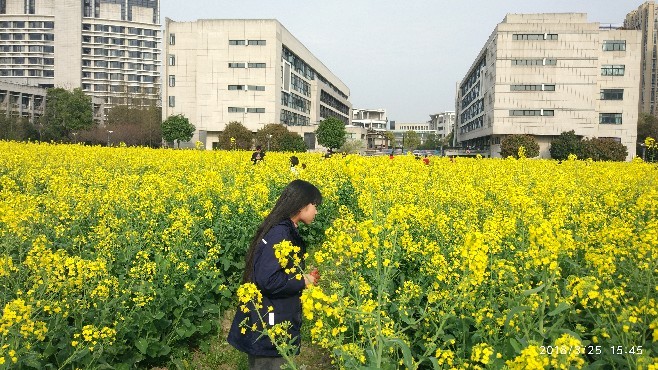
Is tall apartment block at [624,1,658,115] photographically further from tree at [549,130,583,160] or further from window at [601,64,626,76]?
tree at [549,130,583,160]

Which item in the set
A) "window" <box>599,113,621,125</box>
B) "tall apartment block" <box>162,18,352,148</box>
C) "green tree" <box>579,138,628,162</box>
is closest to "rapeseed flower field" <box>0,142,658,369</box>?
"green tree" <box>579,138,628,162</box>

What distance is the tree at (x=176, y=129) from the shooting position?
61.0 metres

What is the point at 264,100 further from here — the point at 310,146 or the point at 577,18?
the point at 577,18

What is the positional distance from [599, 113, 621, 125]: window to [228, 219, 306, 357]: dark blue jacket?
68055 millimetres

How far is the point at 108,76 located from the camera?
11362cm

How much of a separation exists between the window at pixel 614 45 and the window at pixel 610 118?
7.94m

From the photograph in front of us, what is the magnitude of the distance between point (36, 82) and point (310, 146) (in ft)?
231

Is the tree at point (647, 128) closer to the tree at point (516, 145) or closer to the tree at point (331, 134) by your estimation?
the tree at point (516, 145)

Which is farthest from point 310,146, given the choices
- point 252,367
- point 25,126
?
point 252,367

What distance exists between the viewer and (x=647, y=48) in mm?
117500

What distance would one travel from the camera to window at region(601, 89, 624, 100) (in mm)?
62844

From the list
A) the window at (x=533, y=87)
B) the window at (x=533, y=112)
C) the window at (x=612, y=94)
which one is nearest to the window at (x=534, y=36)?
the window at (x=533, y=87)

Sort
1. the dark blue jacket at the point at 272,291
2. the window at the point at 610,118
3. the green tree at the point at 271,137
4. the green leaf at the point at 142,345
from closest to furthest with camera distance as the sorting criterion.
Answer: the dark blue jacket at the point at 272,291 < the green leaf at the point at 142,345 < the green tree at the point at 271,137 < the window at the point at 610,118
